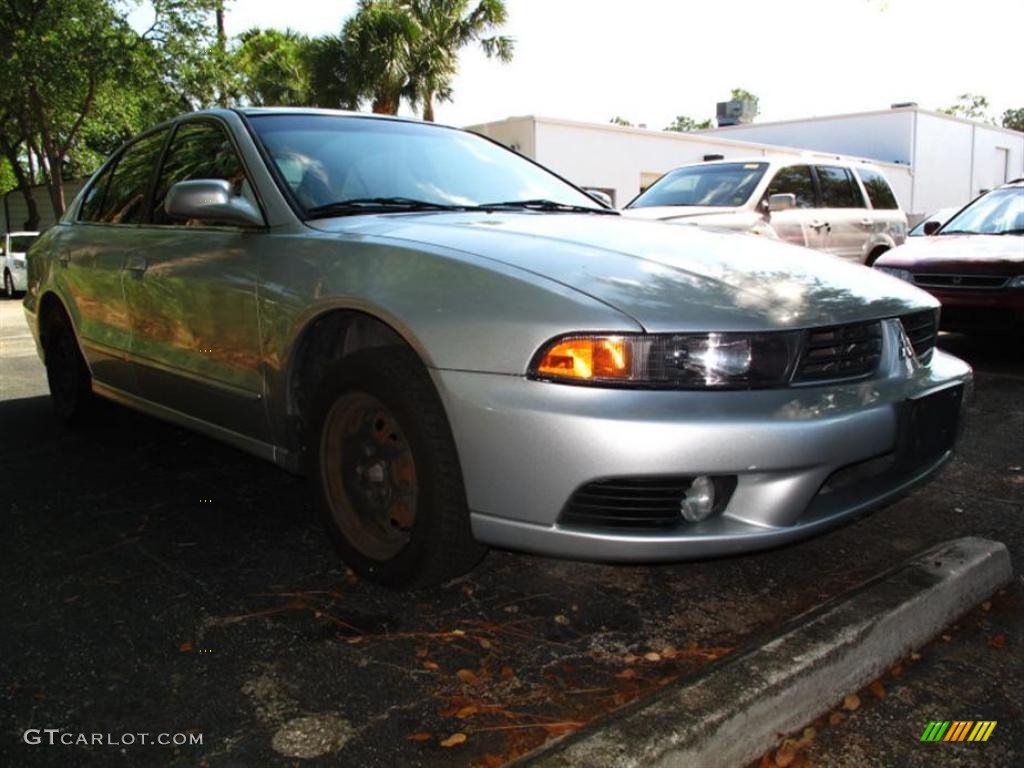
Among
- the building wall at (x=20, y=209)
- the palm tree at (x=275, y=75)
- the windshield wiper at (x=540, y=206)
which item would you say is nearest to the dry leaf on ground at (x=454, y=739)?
the windshield wiper at (x=540, y=206)

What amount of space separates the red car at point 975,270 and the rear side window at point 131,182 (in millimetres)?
5534

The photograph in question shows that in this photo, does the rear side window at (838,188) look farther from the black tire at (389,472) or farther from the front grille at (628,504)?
the front grille at (628,504)

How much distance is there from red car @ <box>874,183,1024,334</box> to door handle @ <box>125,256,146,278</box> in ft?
18.4

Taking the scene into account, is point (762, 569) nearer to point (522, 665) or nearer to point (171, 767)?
point (522, 665)

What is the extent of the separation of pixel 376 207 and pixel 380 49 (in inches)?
738

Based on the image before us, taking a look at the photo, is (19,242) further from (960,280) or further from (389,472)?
(389,472)

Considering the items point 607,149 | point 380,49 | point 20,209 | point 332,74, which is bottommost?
point 20,209

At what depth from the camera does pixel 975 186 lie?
31.8m

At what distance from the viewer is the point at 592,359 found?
7.64ft

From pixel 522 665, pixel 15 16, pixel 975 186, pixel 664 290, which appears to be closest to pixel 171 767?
pixel 522 665

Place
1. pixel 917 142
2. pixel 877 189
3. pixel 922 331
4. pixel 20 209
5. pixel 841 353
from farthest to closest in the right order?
pixel 20 209 → pixel 917 142 → pixel 877 189 → pixel 922 331 → pixel 841 353

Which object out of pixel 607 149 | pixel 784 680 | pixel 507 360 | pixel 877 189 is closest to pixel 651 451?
pixel 507 360

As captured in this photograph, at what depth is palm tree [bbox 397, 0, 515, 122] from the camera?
70.5 ft

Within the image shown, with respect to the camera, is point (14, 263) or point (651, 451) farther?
point (14, 263)
